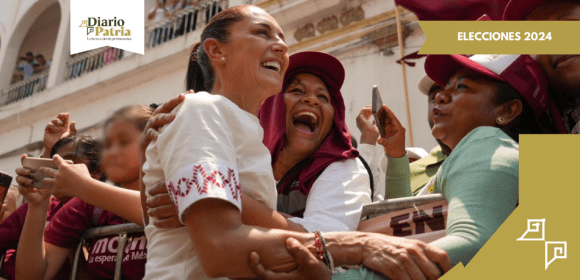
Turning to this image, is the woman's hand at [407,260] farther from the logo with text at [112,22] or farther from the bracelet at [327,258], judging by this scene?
the logo with text at [112,22]

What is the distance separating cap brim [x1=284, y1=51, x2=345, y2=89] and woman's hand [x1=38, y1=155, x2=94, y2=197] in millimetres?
1127

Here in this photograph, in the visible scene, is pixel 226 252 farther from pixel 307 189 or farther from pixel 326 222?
pixel 307 189

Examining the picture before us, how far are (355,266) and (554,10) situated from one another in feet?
5.10

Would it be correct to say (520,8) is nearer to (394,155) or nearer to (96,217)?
Result: (394,155)

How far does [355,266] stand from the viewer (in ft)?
4.81

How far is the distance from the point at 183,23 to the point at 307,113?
8863mm

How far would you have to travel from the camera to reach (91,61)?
40.8 ft

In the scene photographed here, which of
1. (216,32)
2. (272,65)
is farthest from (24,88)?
(272,65)

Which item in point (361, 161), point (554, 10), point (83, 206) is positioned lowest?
point (83, 206)

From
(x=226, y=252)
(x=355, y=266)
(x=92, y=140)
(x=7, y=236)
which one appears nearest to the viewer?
(x=226, y=252)

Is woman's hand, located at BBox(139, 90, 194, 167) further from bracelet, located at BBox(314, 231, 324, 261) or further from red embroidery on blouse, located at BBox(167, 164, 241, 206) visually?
bracelet, located at BBox(314, 231, 324, 261)

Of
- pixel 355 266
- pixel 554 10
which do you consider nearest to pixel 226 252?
pixel 355 266

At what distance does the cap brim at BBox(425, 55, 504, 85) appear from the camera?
223 cm

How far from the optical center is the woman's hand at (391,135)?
2967 millimetres
